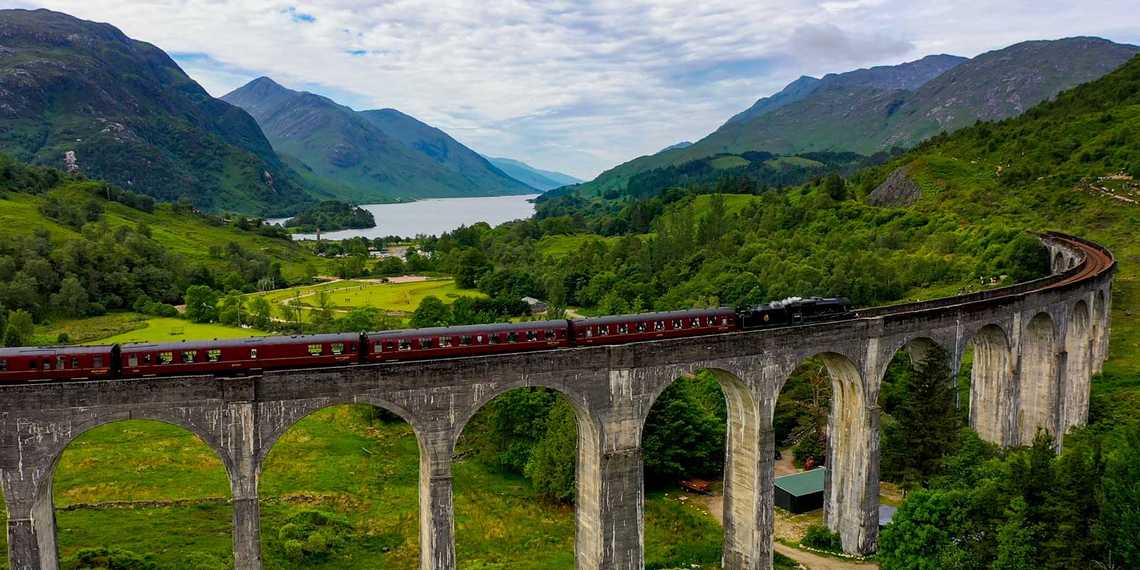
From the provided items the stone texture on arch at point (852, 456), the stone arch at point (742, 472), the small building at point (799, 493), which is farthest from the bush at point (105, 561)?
the stone texture on arch at point (852, 456)

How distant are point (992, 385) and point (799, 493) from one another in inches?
595

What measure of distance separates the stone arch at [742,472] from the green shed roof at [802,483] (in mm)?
10671

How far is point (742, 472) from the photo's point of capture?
3603cm

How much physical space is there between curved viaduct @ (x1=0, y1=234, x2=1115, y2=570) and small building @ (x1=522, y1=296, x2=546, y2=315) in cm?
7046

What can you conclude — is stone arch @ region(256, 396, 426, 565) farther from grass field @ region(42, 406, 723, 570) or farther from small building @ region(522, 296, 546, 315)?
small building @ region(522, 296, 546, 315)

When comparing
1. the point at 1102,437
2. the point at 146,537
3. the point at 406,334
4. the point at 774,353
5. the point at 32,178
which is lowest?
the point at 146,537

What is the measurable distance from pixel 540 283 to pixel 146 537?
9175cm

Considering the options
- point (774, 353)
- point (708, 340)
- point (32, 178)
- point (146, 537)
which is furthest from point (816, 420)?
point (32, 178)

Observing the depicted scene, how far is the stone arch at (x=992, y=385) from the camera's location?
44312mm

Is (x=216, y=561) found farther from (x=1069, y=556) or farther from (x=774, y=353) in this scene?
(x=1069, y=556)

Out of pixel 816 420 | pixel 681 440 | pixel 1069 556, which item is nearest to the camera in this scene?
pixel 1069 556

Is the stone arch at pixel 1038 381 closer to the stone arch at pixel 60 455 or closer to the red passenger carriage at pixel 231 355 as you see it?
the red passenger carriage at pixel 231 355

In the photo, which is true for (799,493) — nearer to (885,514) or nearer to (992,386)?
(885,514)

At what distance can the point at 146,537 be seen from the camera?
40156mm
